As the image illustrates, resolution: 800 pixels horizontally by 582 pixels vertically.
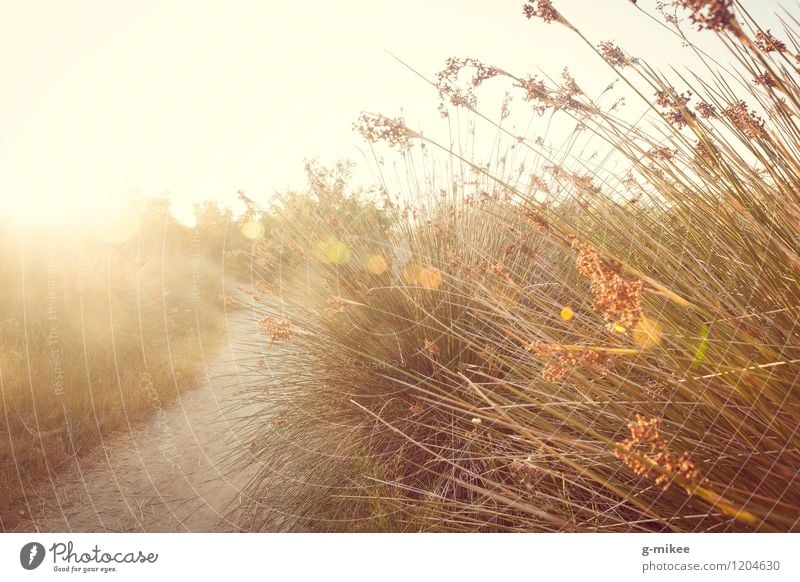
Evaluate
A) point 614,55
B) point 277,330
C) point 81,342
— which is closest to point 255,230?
point 277,330

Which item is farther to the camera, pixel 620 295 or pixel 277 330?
pixel 277 330

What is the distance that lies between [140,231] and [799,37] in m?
6.39

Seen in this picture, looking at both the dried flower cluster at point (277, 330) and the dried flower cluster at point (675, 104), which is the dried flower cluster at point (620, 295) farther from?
the dried flower cluster at point (277, 330)

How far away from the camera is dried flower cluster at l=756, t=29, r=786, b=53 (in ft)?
3.11

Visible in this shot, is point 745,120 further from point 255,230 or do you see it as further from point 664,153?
point 255,230

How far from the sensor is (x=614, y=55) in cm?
118

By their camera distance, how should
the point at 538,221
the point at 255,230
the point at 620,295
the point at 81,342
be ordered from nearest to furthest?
the point at 620,295 → the point at 538,221 → the point at 255,230 → the point at 81,342

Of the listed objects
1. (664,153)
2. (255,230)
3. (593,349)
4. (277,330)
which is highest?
(255,230)

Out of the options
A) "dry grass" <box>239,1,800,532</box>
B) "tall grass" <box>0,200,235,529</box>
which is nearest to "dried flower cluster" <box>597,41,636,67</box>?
"dry grass" <box>239,1,800,532</box>

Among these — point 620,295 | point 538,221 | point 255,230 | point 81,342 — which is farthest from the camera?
point 81,342

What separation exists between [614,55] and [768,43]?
313mm

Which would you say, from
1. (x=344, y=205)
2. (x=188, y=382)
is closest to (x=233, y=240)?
(x=188, y=382)
